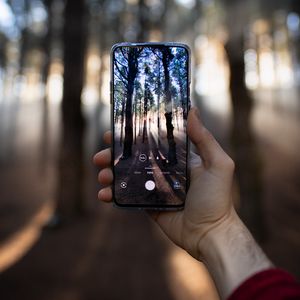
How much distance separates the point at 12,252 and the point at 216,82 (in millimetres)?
23623

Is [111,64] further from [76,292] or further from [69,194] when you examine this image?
[69,194]

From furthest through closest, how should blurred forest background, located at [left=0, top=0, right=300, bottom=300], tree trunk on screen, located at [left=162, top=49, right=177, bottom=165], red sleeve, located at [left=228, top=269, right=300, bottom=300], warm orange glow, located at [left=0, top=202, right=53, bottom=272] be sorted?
warm orange glow, located at [left=0, top=202, right=53, bottom=272], blurred forest background, located at [left=0, top=0, right=300, bottom=300], tree trunk on screen, located at [left=162, top=49, right=177, bottom=165], red sleeve, located at [left=228, top=269, right=300, bottom=300]

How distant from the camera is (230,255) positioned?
153cm

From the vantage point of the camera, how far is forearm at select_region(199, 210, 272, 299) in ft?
4.60

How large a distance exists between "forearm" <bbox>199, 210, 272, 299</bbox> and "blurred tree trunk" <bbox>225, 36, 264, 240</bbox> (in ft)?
16.6

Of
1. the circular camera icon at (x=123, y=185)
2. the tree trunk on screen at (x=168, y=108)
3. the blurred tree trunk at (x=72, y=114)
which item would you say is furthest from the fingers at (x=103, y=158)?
the blurred tree trunk at (x=72, y=114)

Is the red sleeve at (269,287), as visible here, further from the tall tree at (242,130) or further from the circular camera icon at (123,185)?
the tall tree at (242,130)

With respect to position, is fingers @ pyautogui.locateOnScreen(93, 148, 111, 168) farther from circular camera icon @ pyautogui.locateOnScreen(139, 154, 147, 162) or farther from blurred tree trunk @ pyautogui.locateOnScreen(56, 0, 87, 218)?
blurred tree trunk @ pyautogui.locateOnScreen(56, 0, 87, 218)

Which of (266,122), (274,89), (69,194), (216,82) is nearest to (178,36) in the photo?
(216,82)

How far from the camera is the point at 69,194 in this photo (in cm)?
889

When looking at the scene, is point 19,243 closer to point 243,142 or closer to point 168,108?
point 243,142

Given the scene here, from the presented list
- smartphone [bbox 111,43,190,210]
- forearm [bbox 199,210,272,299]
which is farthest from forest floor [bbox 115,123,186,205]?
forearm [bbox 199,210,272,299]

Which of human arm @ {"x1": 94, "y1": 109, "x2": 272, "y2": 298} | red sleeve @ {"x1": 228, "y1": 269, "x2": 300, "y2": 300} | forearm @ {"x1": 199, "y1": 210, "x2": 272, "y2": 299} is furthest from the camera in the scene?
human arm @ {"x1": 94, "y1": 109, "x2": 272, "y2": 298}

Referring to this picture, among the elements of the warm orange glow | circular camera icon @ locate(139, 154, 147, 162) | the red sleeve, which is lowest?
the warm orange glow
